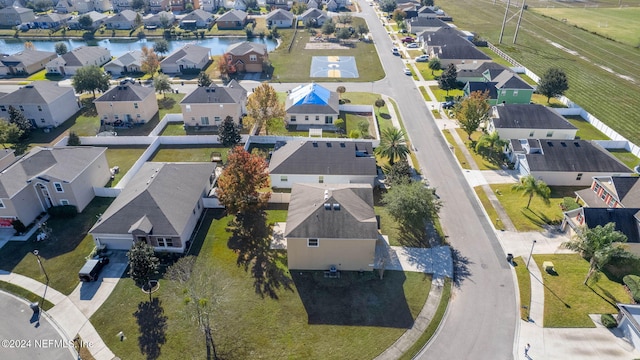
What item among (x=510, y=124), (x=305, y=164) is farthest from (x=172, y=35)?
(x=510, y=124)

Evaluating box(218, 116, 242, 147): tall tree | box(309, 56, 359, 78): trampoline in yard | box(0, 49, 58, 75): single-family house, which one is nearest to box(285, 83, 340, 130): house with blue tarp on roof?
box(218, 116, 242, 147): tall tree

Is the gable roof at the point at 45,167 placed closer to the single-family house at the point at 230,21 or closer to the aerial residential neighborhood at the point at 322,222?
the aerial residential neighborhood at the point at 322,222

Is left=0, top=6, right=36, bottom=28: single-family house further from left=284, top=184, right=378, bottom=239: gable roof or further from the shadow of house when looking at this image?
the shadow of house

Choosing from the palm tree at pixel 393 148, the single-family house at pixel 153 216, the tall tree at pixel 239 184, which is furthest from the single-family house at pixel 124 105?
the palm tree at pixel 393 148

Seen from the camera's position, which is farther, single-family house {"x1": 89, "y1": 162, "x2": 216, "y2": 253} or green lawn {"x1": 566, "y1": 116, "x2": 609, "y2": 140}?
green lawn {"x1": 566, "y1": 116, "x2": 609, "y2": 140}

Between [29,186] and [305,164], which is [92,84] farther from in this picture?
[305,164]
